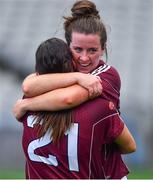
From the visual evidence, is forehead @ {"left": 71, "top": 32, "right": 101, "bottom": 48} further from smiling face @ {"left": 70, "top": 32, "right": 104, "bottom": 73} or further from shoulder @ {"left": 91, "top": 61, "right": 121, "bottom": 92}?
shoulder @ {"left": 91, "top": 61, "right": 121, "bottom": 92}

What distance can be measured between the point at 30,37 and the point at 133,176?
4915 mm

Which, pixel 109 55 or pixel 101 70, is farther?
pixel 109 55

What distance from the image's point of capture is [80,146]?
278 cm

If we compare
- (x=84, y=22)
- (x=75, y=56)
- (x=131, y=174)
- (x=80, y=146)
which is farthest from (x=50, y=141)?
(x=131, y=174)

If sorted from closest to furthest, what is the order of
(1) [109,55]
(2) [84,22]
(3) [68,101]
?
1. (3) [68,101]
2. (2) [84,22]
3. (1) [109,55]

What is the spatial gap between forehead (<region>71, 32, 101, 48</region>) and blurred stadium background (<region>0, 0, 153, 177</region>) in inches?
216

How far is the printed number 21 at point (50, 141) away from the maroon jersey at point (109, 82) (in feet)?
0.64

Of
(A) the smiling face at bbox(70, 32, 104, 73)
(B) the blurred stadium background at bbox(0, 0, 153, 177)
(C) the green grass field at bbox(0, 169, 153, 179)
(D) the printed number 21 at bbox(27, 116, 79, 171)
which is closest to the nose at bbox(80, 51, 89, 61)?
(A) the smiling face at bbox(70, 32, 104, 73)

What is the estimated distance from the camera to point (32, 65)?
10664mm

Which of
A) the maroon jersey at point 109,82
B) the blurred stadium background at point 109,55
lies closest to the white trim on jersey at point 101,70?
the maroon jersey at point 109,82

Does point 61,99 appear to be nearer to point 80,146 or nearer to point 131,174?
point 80,146

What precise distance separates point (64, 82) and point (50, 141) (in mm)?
251

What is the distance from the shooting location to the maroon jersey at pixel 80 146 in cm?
278

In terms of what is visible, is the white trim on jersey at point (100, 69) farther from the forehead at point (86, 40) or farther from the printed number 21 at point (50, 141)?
the printed number 21 at point (50, 141)
